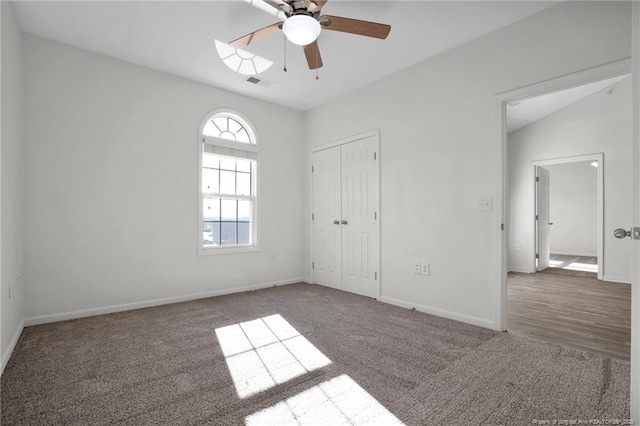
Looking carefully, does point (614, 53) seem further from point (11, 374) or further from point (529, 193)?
point (11, 374)

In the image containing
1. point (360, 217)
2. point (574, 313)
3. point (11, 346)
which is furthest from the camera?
point (360, 217)

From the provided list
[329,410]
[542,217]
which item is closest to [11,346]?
[329,410]

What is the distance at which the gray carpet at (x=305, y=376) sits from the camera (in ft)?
5.44

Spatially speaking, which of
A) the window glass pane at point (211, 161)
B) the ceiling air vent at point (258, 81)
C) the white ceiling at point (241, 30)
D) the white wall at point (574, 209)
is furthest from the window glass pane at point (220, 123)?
the white wall at point (574, 209)

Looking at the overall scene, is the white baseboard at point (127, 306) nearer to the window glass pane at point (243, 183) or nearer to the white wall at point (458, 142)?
the window glass pane at point (243, 183)

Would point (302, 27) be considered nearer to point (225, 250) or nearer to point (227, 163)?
point (227, 163)

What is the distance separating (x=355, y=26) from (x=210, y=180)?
2.80 m

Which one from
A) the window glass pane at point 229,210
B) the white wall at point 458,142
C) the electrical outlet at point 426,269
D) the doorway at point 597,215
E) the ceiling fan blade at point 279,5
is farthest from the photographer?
the window glass pane at point 229,210

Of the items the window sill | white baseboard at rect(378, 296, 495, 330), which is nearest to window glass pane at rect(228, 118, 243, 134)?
the window sill

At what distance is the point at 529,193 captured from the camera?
6.12 m

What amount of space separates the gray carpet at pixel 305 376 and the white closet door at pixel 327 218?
1.53 meters

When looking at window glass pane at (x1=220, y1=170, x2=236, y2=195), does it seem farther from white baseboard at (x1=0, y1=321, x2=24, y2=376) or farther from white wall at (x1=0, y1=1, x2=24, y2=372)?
white baseboard at (x1=0, y1=321, x2=24, y2=376)

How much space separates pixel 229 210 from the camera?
4496mm

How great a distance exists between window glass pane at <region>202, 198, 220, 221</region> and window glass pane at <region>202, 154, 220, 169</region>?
455 millimetres
